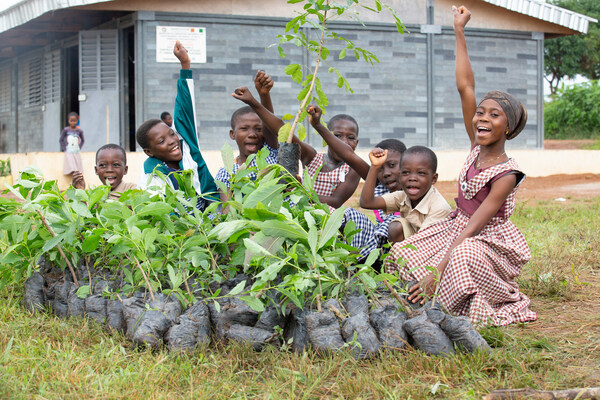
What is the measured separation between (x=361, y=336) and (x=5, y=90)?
634 inches

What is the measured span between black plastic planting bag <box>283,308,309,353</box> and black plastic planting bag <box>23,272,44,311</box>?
1.41 meters

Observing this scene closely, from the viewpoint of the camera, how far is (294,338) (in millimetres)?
2518

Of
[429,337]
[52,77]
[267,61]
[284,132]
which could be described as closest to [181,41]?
[267,61]

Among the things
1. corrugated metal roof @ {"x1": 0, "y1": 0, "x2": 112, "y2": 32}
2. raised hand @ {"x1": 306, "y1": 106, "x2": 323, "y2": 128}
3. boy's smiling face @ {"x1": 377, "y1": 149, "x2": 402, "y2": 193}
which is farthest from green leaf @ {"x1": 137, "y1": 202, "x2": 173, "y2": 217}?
corrugated metal roof @ {"x1": 0, "y1": 0, "x2": 112, "y2": 32}

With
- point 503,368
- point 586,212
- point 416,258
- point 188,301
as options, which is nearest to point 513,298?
point 416,258

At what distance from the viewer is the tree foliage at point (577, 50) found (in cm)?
2973

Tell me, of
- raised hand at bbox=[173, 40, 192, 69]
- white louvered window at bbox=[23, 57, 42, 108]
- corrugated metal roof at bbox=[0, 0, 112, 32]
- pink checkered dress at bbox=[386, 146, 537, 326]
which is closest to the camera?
pink checkered dress at bbox=[386, 146, 537, 326]

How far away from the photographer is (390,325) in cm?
245

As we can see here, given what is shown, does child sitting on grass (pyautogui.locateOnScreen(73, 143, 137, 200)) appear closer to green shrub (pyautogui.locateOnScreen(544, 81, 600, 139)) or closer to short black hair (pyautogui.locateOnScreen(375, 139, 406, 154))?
short black hair (pyautogui.locateOnScreen(375, 139, 406, 154))

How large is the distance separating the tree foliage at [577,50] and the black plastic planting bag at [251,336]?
30.8 m

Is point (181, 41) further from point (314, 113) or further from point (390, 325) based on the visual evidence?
point (390, 325)

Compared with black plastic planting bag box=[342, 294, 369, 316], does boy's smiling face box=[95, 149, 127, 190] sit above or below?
above

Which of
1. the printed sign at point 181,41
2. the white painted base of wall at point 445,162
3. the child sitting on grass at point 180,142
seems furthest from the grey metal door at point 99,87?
the child sitting on grass at point 180,142

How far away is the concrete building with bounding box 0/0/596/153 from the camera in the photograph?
10820mm
